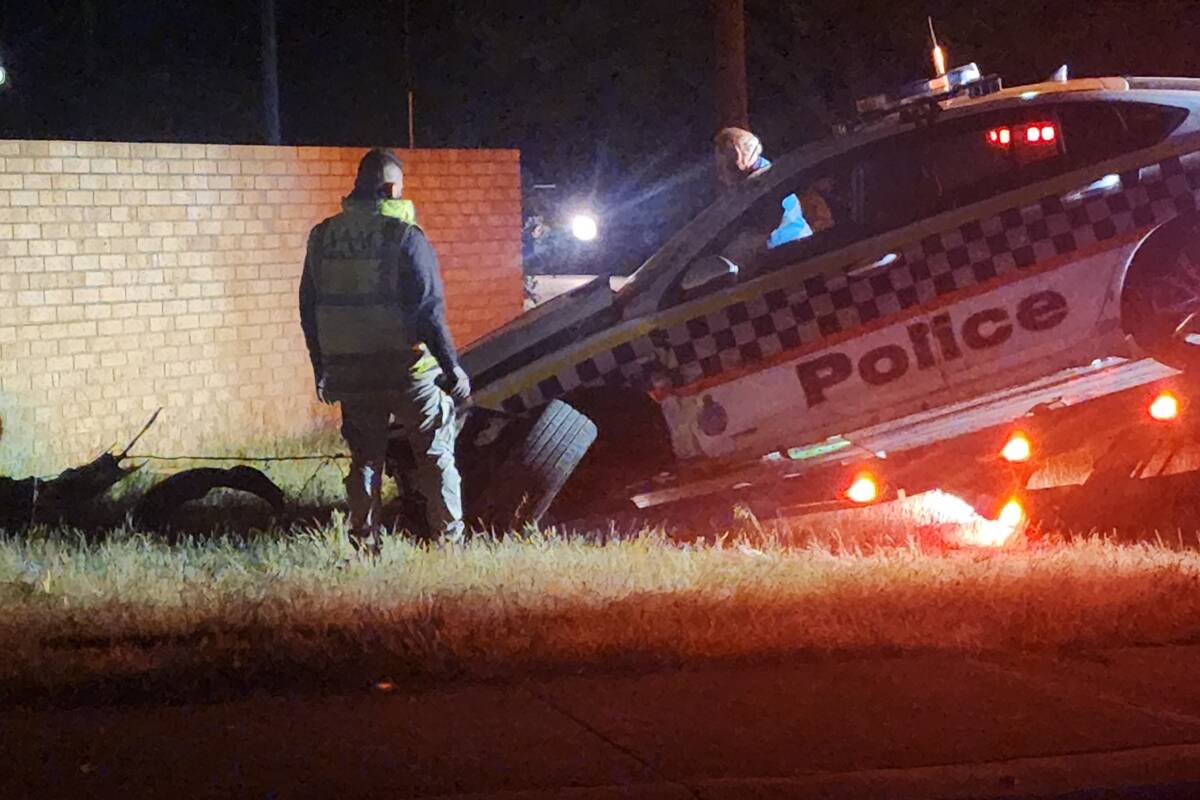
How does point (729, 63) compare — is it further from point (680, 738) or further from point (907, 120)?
point (680, 738)

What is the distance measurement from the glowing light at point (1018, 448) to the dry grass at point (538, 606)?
15.6 inches

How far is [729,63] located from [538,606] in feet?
21.7

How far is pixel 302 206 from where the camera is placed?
10742 mm

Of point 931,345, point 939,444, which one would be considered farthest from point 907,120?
point 939,444

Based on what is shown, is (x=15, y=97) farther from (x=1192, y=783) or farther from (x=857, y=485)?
(x=1192, y=783)

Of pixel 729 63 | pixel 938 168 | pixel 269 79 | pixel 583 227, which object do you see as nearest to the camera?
pixel 938 168

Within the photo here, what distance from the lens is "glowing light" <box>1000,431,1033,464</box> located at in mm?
7141

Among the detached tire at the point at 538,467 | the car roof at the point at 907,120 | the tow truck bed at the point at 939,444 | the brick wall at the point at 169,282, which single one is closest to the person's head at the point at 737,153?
the car roof at the point at 907,120

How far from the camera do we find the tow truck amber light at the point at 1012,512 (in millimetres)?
7285

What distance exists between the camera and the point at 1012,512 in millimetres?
7301

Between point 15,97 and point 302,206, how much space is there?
81.7ft

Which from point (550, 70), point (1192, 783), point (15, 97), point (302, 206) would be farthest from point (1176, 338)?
point (15, 97)

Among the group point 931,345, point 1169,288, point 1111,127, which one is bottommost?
point 931,345

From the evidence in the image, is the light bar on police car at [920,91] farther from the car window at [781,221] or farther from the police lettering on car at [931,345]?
the police lettering on car at [931,345]
